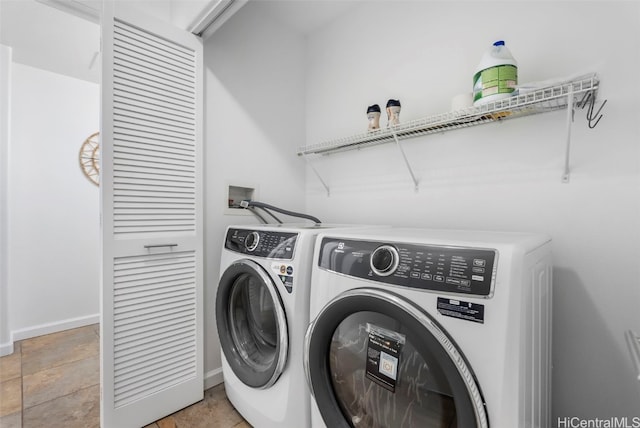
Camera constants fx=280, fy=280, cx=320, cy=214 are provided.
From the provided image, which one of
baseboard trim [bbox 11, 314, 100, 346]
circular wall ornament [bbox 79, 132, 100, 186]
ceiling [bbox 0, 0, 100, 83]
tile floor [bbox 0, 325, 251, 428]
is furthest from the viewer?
circular wall ornament [bbox 79, 132, 100, 186]

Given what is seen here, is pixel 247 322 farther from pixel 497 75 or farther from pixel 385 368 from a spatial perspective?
pixel 497 75

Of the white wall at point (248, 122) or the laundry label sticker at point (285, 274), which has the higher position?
the white wall at point (248, 122)

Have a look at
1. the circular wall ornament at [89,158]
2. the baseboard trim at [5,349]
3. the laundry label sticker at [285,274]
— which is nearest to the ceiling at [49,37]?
the circular wall ornament at [89,158]

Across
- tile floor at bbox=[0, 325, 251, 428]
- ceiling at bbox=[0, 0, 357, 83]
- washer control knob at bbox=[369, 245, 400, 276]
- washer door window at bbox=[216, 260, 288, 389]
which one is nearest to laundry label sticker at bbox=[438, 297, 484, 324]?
washer control knob at bbox=[369, 245, 400, 276]

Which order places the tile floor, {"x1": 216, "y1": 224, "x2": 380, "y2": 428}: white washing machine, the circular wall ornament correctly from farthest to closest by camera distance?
the circular wall ornament, the tile floor, {"x1": 216, "y1": 224, "x2": 380, "y2": 428}: white washing machine

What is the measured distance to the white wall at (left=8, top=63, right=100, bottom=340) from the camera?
102 inches

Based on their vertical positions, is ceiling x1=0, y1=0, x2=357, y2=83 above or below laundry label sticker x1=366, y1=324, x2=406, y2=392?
above

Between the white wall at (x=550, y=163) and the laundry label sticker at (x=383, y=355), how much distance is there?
2.82ft

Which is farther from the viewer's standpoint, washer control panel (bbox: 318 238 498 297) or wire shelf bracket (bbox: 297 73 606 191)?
wire shelf bracket (bbox: 297 73 606 191)

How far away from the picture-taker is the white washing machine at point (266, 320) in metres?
1.20

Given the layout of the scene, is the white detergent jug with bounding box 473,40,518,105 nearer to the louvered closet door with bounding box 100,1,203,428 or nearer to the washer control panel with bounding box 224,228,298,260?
the washer control panel with bounding box 224,228,298,260

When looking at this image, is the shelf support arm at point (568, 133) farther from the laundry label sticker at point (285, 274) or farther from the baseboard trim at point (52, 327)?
the baseboard trim at point (52, 327)

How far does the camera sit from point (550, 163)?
124 cm

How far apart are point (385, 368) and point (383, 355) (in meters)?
0.04
